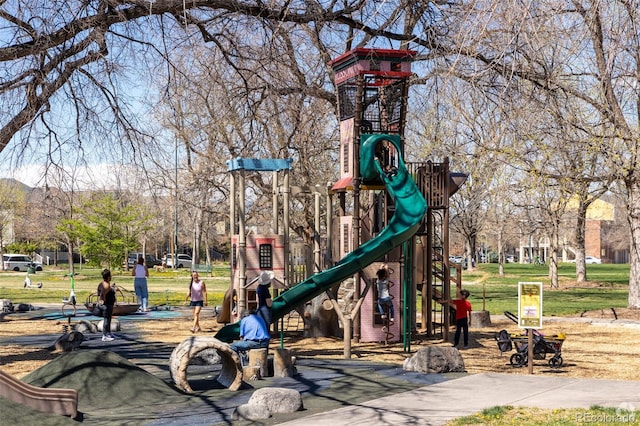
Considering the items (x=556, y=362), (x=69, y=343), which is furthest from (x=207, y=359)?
(x=556, y=362)

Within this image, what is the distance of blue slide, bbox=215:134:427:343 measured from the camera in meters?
17.1

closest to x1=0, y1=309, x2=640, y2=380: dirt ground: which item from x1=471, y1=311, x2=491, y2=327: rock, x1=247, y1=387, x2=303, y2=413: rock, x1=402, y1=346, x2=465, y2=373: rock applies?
x1=471, y1=311, x2=491, y2=327: rock

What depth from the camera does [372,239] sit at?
59.6 ft

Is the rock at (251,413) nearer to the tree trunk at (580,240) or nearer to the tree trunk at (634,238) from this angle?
the tree trunk at (634,238)

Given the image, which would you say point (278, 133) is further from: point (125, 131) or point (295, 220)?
point (125, 131)

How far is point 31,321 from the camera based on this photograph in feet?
83.6

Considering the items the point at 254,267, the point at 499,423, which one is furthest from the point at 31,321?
the point at 499,423

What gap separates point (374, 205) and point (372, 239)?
2.58 meters

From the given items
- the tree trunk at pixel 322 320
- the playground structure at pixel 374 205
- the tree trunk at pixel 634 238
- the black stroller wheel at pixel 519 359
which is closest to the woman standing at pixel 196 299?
the playground structure at pixel 374 205

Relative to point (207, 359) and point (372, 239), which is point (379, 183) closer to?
point (372, 239)

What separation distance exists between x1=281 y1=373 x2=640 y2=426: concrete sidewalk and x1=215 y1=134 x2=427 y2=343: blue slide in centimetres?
432

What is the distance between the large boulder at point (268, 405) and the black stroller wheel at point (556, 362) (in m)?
5.74

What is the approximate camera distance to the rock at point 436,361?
46.5ft

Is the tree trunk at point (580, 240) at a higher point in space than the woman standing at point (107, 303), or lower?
higher
